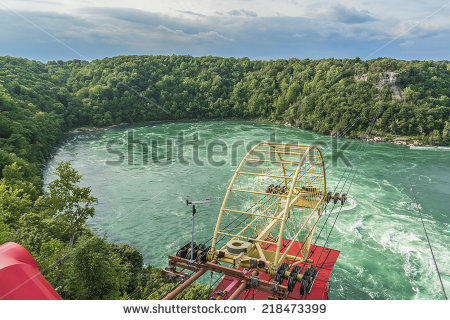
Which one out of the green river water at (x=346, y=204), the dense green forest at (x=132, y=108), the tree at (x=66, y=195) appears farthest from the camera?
the green river water at (x=346, y=204)

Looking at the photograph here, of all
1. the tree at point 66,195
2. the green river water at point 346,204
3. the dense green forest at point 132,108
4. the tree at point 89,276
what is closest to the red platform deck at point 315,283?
the dense green forest at point 132,108

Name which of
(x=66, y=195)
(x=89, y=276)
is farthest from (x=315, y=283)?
(x=66, y=195)

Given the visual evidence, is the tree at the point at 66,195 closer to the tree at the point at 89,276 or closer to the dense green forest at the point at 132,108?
the dense green forest at the point at 132,108

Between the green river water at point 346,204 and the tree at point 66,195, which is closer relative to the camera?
the tree at point 66,195

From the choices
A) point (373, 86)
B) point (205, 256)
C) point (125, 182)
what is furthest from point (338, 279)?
point (373, 86)

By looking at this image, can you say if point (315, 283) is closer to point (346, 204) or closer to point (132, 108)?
point (346, 204)

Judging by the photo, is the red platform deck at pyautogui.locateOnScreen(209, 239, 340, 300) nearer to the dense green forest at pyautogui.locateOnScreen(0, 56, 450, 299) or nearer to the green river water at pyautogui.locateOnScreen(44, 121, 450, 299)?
the dense green forest at pyautogui.locateOnScreen(0, 56, 450, 299)
